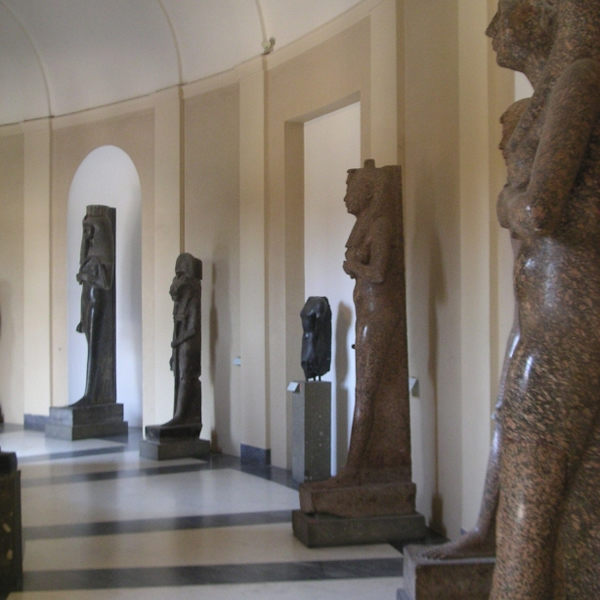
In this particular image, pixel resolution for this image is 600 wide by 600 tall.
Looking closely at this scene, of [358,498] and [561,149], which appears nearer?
[561,149]

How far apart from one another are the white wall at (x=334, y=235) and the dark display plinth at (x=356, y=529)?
2817 mm

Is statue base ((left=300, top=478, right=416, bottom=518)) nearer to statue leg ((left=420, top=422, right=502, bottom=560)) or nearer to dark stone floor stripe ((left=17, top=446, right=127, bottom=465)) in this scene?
statue leg ((left=420, top=422, right=502, bottom=560))

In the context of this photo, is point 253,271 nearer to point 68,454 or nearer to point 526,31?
point 68,454

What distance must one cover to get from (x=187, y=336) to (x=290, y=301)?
152 centimetres

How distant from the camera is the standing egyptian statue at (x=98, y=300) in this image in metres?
10.8

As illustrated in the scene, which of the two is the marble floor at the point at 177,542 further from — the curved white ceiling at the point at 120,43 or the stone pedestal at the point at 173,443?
the curved white ceiling at the point at 120,43

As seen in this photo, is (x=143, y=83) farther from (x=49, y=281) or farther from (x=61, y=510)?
(x=61, y=510)

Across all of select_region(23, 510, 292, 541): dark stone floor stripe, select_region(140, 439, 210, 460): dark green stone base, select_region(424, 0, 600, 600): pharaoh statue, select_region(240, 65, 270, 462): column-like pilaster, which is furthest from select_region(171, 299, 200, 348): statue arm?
select_region(424, 0, 600, 600): pharaoh statue

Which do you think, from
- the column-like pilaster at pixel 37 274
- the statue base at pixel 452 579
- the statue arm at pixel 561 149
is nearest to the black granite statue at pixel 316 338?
the statue base at pixel 452 579

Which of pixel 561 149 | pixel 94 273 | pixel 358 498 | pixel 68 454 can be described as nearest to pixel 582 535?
pixel 561 149

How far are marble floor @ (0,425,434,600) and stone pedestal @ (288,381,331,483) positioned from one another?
0.27 meters

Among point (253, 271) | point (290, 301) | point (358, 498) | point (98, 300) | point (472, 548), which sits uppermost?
point (253, 271)

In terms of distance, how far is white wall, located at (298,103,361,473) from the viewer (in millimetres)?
8406

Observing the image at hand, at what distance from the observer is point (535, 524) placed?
7.64 feet
